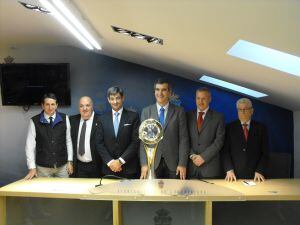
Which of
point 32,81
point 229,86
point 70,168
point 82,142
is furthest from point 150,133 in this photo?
point 32,81

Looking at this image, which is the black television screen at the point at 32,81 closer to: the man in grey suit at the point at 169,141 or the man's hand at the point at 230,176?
the man in grey suit at the point at 169,141

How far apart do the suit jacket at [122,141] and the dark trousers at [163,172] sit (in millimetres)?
332

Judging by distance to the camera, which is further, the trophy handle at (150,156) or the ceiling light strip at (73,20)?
the trophy handle at (150,156)

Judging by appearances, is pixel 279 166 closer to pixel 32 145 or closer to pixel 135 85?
pixel 135 85

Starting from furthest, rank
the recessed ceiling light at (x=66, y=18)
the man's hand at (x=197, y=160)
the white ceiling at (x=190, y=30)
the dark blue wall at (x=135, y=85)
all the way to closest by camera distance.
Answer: the dark blue wall at (x=135, y=85), the man's hand at (x=197, y=160), the recessed ceiling light at (x=66, y=18), the white ceiling at (x=190, y=30)

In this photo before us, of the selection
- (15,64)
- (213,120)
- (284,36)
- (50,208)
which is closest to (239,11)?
(284,36)

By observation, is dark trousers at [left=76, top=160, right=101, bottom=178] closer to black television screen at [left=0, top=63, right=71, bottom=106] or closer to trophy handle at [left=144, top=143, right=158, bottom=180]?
trophy handle at [left=144, top=143, right=158, bottom=180]

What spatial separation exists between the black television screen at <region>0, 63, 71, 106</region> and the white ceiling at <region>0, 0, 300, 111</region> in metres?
0.40

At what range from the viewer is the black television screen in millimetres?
5020

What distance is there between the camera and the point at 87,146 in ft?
13.4

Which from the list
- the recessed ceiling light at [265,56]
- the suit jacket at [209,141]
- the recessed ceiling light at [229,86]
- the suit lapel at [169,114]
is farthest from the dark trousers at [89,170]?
the recessed ceiling light at [265,56]

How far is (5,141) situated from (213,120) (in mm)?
3451

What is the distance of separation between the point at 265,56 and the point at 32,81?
3458 millimetres

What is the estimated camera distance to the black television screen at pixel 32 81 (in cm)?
502
